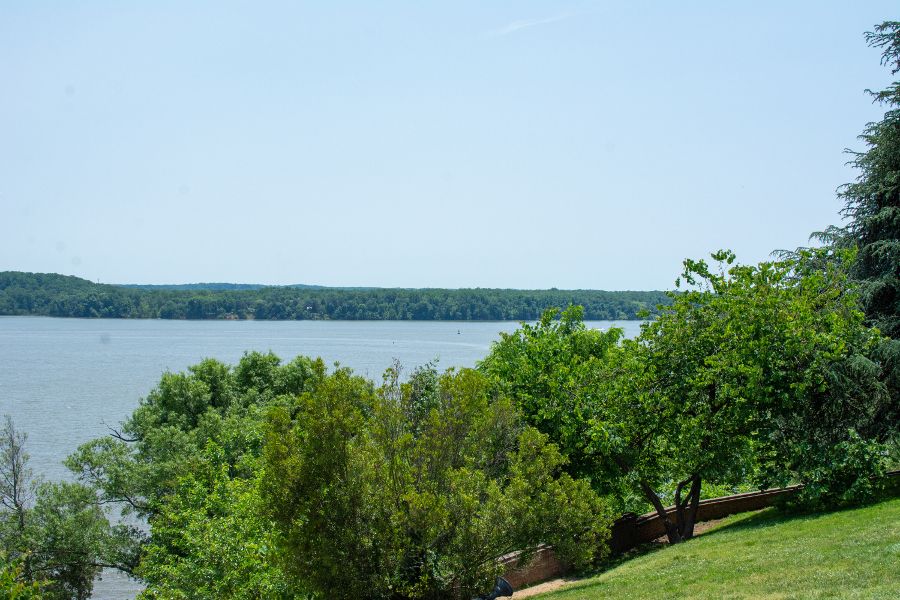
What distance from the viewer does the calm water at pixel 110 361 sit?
176ft

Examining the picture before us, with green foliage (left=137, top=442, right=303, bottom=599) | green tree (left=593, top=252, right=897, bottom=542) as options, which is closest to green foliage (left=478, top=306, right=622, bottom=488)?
green tree (left=593, top=252, right=897, bottom=542)

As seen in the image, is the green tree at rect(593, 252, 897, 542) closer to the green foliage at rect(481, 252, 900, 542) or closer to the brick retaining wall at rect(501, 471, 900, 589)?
the green foliage at rect(481, 252, 900, 542)

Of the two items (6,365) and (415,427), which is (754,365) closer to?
(415,427)

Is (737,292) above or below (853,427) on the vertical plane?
above

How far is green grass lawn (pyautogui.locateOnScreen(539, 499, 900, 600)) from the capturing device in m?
14.0

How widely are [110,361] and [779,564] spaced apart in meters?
99.4

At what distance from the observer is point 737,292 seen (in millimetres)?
24578

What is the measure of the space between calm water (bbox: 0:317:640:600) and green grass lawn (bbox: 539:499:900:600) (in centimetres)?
2584

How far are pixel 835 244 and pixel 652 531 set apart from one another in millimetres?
11550

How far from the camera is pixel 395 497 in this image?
54.0 feet

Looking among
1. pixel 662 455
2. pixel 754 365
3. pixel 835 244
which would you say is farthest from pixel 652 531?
pixel 835 244

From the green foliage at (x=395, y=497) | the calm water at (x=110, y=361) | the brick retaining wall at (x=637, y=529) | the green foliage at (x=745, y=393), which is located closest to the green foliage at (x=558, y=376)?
the green foliage at (x=745, y=393)

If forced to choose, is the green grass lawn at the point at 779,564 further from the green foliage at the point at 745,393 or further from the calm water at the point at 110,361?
the calm water at the point at 110,361

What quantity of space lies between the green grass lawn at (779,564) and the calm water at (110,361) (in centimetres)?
2584
